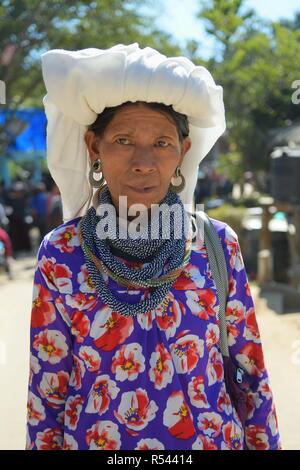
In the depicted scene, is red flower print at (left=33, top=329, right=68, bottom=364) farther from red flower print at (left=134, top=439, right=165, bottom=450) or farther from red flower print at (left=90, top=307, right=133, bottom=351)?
red flower print at (left=134, top=439, right=165, bottom=450)

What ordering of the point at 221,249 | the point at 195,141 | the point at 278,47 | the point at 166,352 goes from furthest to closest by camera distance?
Answer: the point at 278,47
the point at 195,141
the point at 221,249
the point at 166,352

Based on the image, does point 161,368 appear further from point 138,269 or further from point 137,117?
point 137,117

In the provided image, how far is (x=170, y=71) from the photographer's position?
1.65 metres

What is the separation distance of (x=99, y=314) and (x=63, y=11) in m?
8.69

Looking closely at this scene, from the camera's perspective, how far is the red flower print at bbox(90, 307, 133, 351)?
1623mm

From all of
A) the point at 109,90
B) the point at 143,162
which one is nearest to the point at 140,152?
the point at 143,162

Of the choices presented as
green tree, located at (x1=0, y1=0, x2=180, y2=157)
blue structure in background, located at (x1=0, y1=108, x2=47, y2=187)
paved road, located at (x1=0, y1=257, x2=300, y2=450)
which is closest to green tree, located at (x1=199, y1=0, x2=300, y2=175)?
green tree, located at (x1=0, y1=0, x2=180, y2=157)

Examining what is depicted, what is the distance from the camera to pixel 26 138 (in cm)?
1505

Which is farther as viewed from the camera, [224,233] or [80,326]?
[224,233]

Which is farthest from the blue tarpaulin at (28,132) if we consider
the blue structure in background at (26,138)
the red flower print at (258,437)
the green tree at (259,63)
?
the red flower print at (258,437)

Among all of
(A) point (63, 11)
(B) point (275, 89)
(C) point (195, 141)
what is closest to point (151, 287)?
(C) point (195, 141)

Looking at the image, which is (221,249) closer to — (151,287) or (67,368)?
(151,287)

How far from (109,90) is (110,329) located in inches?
23.6

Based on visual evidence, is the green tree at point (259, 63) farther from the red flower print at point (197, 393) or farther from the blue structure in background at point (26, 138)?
the red flower print at point (197, 393)
